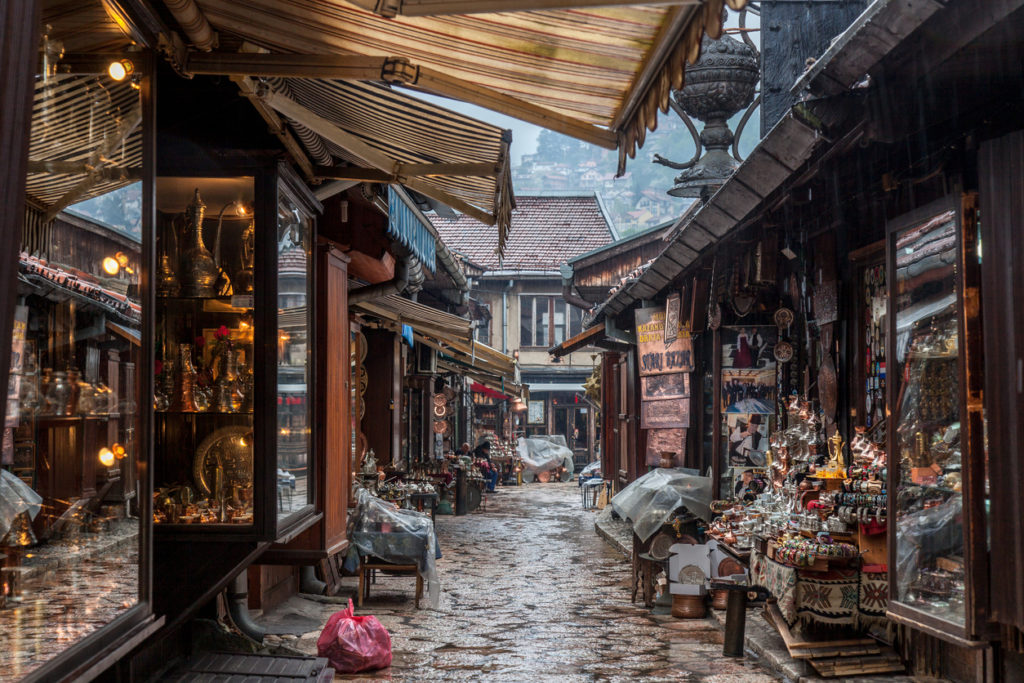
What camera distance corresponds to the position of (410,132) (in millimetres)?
4898

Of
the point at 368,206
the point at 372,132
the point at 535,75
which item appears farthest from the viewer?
the point at 368,206

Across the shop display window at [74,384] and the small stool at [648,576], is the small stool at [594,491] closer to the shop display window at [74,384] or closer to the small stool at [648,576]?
the small stool at [648,576]

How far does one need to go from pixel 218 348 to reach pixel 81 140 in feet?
7.31

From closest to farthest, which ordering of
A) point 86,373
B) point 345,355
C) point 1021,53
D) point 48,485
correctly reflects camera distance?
point 48,485
point 86,373
point 1021,53
point 345,355

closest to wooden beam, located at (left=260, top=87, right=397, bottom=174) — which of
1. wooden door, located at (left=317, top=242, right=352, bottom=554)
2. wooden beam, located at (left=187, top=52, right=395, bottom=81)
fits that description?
wooden beam, located at (left=187, top=52, right=395, bottom=81)

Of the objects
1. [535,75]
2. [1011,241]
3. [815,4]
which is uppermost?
[815,4]

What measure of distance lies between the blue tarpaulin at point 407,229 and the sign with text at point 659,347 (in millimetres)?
4787

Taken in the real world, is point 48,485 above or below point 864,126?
below

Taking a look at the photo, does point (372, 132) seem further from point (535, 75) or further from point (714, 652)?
point (714, 652)

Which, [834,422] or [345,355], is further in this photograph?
[834,422]

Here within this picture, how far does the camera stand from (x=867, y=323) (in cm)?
789

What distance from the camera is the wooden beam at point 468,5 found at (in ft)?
9.56

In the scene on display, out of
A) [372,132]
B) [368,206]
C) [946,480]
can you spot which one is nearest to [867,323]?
[946,480]

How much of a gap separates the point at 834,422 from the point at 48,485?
6.70 m
